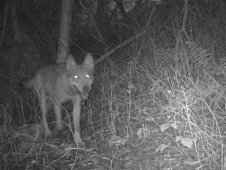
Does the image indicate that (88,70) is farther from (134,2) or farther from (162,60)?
(134,2)

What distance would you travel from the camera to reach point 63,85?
7883 millimetres

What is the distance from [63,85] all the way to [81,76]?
20.7 inches

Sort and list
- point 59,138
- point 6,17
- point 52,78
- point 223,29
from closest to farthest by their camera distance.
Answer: point 59,138 → point 52,78 → point 223,29 → point 6,17

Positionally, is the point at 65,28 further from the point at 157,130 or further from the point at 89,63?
the point at 157,130

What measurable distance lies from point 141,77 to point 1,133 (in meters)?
3.23

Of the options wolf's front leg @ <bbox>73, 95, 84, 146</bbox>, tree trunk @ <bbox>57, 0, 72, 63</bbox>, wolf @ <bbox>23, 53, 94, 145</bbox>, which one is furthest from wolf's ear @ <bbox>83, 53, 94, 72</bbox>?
tree trunk @ <bbox>57, 0, 72, 63</bbox>

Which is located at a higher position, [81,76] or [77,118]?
[81,76]

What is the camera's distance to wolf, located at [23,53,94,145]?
7.56 meters

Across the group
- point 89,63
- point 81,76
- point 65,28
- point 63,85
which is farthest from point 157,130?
point 65,28

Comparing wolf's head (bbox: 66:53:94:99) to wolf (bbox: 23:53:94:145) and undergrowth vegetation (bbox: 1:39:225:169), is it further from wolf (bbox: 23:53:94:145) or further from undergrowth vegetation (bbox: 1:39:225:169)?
undergrowth vegetation (bbox: 1:39:225:169)

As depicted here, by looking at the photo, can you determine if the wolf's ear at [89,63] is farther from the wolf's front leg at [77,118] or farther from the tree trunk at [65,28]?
the tree trunk at [65,28]

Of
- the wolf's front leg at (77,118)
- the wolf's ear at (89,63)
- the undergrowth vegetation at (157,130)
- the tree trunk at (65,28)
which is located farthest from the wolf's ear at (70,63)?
the tree trunk at (65,28)

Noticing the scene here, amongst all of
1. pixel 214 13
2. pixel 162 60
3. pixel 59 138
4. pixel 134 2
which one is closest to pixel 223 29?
pixel 214 13

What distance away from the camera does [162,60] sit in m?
8.31
